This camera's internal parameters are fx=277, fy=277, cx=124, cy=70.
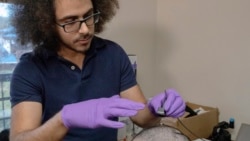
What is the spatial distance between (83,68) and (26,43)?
0.91ft

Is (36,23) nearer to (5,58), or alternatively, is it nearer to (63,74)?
(63,74)

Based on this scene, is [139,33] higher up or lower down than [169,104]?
higher up

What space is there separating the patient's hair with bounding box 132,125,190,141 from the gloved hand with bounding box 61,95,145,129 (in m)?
0.08

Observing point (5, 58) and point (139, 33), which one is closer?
point (5, 58)

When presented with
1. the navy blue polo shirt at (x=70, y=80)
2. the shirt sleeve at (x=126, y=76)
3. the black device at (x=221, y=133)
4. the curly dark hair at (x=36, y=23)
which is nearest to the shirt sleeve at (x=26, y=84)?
the navy blue polo shirt at (x=70, y=80)

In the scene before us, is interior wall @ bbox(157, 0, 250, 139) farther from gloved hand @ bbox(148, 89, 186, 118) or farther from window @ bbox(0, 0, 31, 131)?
window @ bbox(0, 0, 31, 131)

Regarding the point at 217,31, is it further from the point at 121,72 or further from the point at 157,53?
the point at 121,72

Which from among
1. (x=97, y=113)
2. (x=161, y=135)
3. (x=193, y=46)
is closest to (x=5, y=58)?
(x=97, y=113)

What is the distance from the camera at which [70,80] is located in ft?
4.03

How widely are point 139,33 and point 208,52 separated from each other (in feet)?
1.84

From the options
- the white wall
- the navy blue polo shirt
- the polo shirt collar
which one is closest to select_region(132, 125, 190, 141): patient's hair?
the navy blue polo shirt

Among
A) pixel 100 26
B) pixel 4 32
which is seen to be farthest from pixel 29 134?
pixel 4 32

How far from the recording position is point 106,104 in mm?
955

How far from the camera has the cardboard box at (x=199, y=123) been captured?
5.75 feet
